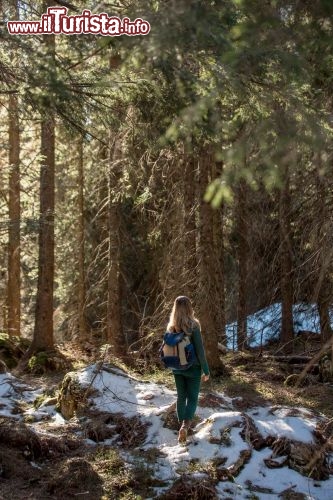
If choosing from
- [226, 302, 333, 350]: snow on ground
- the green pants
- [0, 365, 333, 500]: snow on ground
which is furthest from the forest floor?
[226, 302, 333, 350]: snow on ground

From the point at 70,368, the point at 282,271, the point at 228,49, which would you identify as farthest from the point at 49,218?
the point at 228,49

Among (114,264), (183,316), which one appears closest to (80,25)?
(183,316)

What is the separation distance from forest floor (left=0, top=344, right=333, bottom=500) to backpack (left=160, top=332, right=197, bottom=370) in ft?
3.02

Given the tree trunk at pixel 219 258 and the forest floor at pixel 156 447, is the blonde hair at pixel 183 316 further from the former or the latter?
the tree trunk at pixel 219 258

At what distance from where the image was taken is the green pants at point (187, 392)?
762 centimetres

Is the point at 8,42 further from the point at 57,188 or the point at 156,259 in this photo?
the point at 57,188

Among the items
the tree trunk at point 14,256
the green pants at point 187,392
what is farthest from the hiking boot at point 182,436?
the tree trunk at point 14,256

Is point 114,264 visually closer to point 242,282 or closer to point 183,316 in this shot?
point 242,282

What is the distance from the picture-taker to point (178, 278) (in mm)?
11625

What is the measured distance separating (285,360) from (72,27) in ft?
27.5

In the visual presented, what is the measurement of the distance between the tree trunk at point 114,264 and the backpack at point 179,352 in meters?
6.01

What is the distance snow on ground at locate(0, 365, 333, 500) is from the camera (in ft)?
22.1

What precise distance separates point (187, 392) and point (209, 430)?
1.83 feet

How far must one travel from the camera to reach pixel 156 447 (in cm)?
759
